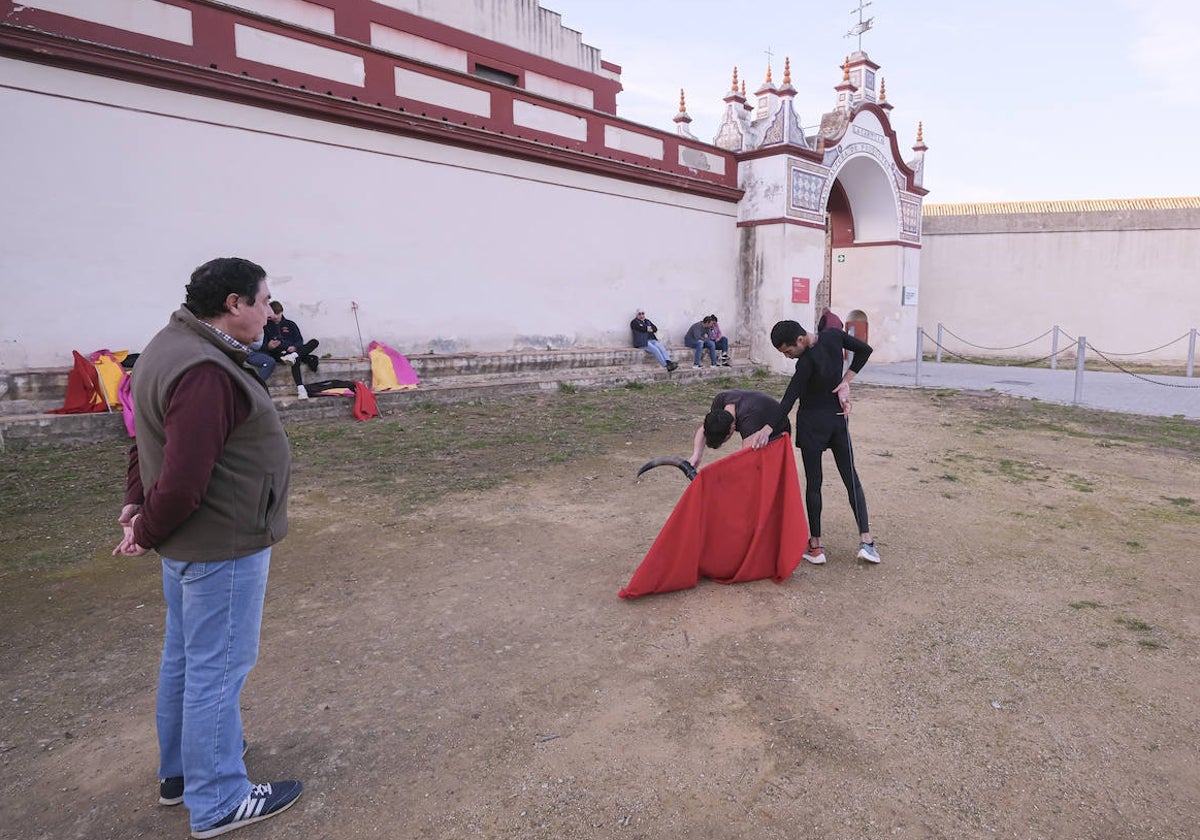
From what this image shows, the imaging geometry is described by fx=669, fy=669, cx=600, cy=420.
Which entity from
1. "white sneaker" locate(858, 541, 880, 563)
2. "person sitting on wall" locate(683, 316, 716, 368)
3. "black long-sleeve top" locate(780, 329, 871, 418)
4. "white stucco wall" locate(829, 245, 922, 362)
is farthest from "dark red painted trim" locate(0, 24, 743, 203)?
"white sneaker" locate(858, 541, 880, 563)

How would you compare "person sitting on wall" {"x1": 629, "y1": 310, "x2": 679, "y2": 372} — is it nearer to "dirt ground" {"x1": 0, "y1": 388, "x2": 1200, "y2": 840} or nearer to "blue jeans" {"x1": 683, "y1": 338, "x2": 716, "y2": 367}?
"blue jeans" {"x1": 683, "y1": 338, "x2": 716, "y2": 367}

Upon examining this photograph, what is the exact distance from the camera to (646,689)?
2.78m

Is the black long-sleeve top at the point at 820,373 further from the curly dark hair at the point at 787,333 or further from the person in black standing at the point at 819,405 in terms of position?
the curly dark hair at the point at 787,333

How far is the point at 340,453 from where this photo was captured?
6.78 metres

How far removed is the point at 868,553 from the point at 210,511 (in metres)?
3.56

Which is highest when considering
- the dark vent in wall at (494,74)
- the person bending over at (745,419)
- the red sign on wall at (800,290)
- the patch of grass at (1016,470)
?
the dark vent in wall at (494,74)

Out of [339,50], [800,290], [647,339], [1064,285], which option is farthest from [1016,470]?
[1064,285]

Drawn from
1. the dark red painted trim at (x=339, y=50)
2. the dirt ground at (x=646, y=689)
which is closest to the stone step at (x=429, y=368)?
the dark red painted trim at (x=339, y=50)

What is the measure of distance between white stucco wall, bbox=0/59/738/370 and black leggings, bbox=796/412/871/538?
746cm

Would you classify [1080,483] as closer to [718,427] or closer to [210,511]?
[718,427]

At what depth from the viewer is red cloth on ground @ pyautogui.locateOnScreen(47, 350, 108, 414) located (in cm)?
702

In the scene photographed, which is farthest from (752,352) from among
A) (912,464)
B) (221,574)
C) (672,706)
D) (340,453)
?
(221,574)

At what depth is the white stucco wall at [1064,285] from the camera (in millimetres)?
17969

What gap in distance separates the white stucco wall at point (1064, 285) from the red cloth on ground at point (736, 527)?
19608 mm
